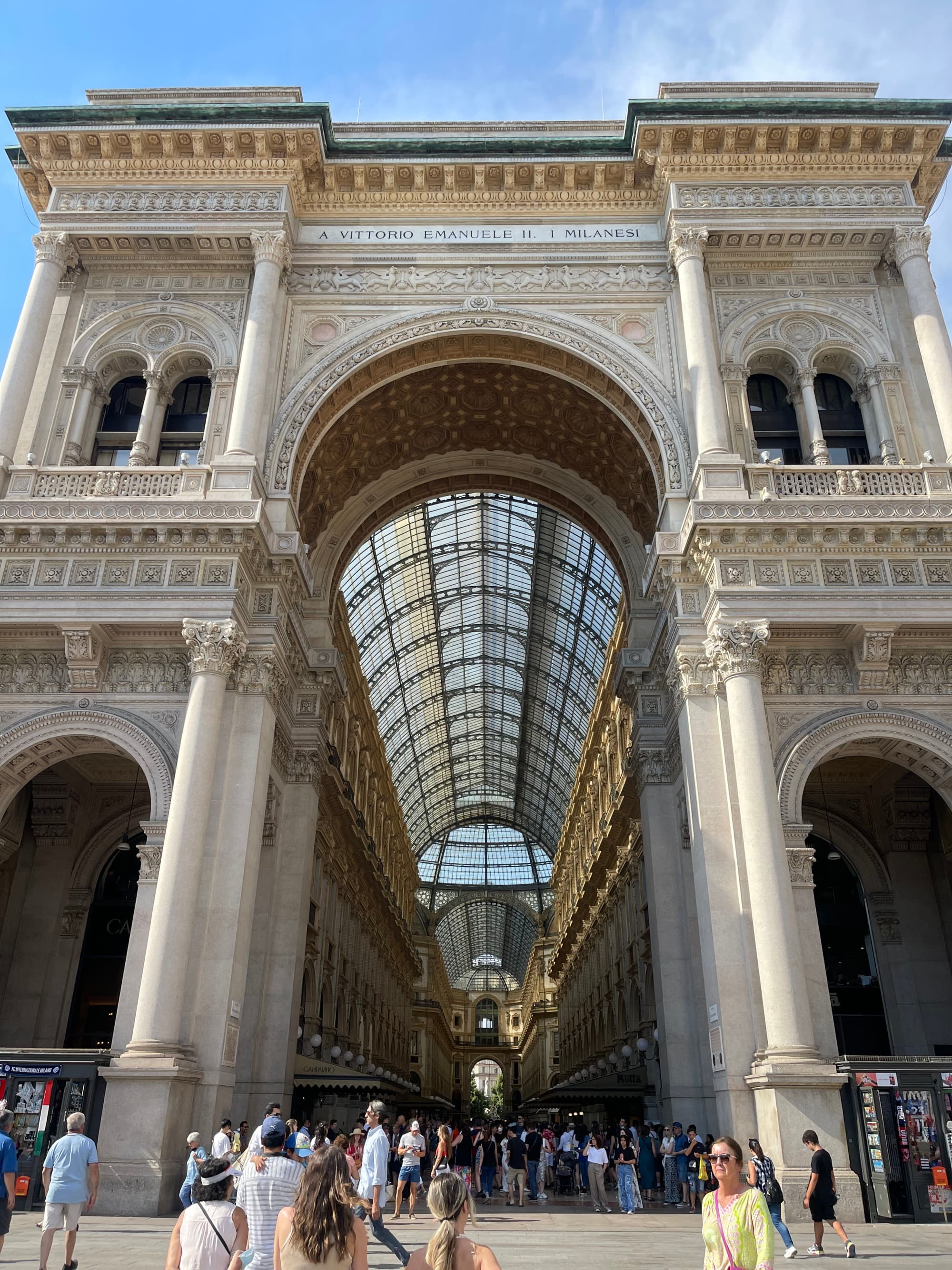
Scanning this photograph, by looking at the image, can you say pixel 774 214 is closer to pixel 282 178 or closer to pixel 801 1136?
pixel 282 178

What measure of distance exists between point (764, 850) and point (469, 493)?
17.2 metres

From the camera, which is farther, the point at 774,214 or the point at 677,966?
the point at 774,214

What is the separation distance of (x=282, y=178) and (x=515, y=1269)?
2333 cm

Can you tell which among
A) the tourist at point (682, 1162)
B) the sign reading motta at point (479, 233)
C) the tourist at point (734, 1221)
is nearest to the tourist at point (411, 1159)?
the tourist at point (682, 1162)

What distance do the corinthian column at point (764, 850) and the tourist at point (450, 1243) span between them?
41.3 ft

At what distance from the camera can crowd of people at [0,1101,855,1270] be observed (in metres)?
4.41

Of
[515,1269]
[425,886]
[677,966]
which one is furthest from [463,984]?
[515,1269]

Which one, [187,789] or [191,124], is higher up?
[191,124]

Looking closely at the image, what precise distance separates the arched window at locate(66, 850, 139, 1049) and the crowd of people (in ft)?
21.7

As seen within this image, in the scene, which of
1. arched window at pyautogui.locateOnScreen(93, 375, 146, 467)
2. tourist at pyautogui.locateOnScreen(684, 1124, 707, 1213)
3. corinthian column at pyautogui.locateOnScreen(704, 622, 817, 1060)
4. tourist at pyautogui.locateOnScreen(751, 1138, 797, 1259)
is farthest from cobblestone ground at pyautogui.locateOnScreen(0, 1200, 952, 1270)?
arched window at pyautogui.locateOnScreen(93, 375, 146, 467)

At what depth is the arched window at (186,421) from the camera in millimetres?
23203

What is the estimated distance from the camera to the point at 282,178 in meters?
24.2

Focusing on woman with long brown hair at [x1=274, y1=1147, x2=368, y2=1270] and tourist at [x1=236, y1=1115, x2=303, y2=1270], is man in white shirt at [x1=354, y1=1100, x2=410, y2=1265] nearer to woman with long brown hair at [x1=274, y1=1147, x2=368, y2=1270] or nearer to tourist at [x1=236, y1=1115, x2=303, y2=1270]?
tourist at [x1=236, y1=1115, x2=303, y2=1270]

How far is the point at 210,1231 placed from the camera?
5238 mm
